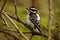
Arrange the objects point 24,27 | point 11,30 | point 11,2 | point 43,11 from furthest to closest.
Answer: point 43,11 < point 24,27 < point 11,2 < point 11,30

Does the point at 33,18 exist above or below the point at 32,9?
below

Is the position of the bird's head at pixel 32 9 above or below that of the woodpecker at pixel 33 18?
above

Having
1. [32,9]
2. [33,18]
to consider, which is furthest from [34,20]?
[32,9]

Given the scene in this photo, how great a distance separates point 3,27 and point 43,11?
4074 millimetres

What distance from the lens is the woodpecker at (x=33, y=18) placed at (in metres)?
5.30

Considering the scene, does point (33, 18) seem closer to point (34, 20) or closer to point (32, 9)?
point (34, 20)

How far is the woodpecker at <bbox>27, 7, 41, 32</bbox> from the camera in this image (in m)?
5.30

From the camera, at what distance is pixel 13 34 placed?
4.50m

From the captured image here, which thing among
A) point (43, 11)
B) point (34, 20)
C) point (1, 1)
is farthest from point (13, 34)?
point (43, 11)

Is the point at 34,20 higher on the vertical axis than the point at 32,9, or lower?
lower

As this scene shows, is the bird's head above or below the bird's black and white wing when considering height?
above

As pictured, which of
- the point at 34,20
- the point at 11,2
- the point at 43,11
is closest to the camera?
the point at 11,2

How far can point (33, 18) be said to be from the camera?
5473mm

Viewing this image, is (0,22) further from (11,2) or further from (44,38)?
(44,38)
